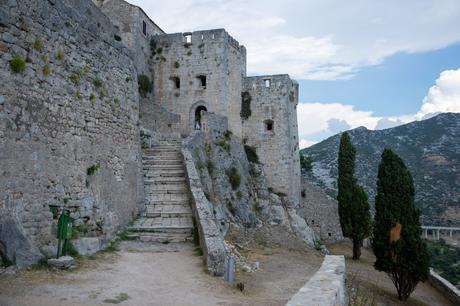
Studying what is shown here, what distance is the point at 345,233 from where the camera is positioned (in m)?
25.6

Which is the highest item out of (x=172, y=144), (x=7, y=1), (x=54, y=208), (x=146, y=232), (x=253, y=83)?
(x=253, y=83)

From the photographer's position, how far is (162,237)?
10.7m

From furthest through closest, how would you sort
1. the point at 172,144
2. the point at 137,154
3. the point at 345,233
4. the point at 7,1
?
the point at 345,233, the point at 172,144, the point at 137,154, the point at 7,1

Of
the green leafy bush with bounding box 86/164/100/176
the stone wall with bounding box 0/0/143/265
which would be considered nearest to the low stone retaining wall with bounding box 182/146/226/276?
the stone wall with bounding box 0/0/143/265

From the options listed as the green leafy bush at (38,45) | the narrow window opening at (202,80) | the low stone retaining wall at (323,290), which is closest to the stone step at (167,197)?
the green leafy bush at (38,45)

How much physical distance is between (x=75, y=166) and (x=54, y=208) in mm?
1228

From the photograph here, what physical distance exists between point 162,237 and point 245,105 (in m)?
18.4

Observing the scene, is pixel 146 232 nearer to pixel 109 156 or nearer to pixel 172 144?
pixel 109 156

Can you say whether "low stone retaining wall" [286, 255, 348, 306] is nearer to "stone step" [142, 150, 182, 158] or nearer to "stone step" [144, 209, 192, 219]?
"stone step" [144, 209, 192, 219]

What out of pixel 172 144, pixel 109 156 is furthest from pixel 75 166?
pixel 172 144

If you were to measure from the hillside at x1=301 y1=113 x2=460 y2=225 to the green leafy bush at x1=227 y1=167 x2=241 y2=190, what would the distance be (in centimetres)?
3084

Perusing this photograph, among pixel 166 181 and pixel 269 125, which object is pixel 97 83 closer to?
pixel 166 181

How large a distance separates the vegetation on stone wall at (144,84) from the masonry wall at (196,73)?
0.84 m

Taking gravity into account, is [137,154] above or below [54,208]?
above
